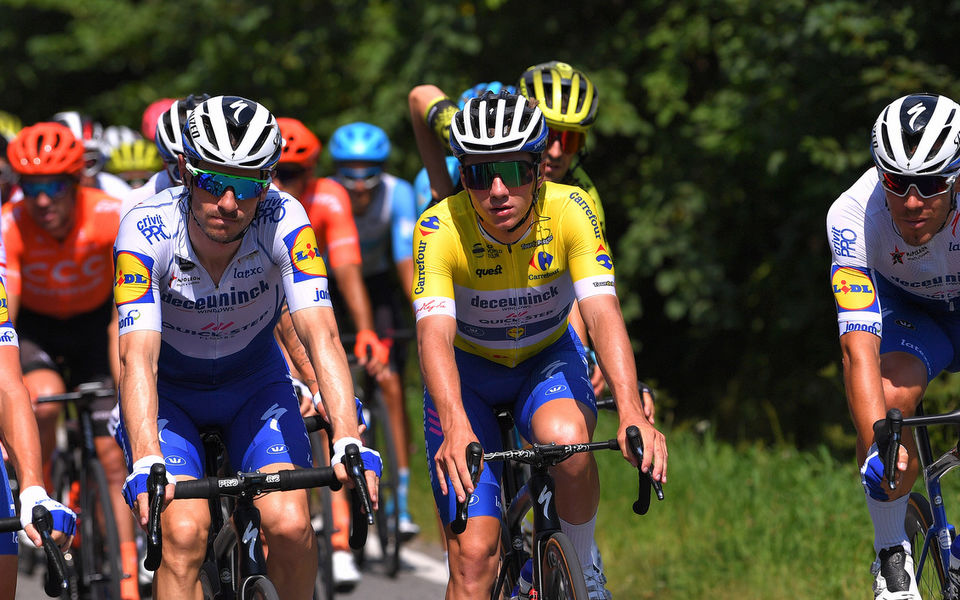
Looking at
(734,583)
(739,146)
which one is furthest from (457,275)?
(739,146)

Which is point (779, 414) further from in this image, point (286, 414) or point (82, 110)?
point (82, 110)

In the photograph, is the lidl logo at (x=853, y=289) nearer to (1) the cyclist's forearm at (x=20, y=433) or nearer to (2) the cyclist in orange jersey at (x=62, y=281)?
(1) the cyclist's forearm at (x=20, y=433)

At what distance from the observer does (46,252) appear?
6.80 m

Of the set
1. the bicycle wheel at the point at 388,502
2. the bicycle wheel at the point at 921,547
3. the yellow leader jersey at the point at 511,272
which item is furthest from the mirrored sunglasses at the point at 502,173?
the bicycle wheel at the point at 388,502

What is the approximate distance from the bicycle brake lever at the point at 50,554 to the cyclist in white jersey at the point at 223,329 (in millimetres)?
333

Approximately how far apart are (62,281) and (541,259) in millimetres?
3189

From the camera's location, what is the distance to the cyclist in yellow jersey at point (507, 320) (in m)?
4.59

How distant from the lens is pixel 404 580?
747 cm

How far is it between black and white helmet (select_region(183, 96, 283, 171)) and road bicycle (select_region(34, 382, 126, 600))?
2.44m

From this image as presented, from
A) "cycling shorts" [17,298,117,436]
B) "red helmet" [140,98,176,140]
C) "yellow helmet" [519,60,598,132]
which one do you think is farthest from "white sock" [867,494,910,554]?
"red helmet" [140,98,176,140]

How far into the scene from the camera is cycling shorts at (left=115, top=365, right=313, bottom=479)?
4.63 m

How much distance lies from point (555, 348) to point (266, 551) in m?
1.41

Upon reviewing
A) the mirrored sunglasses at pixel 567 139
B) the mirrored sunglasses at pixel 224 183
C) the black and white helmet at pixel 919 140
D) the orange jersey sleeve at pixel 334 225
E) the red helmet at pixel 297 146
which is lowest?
the black and white helmet at pixel 919 140

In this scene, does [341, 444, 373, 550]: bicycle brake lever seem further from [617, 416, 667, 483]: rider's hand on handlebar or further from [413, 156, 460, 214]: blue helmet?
[413, 156, 460, 214]: blue helmet
